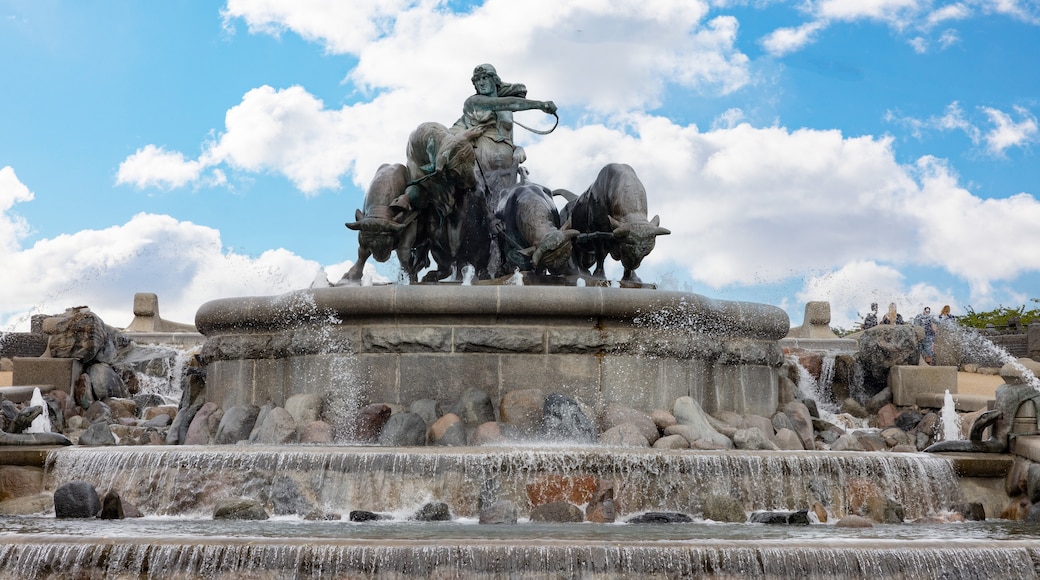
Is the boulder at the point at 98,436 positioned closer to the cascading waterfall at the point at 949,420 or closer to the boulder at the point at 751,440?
the boulder at the point at 751,440

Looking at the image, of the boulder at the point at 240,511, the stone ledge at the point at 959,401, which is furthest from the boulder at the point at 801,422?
the boulder at the point at 240,511

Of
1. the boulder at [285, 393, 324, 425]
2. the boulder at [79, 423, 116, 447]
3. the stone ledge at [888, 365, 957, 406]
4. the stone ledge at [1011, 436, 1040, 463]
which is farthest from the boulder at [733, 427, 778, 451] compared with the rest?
the boulder at [79, 423, 116, 447]

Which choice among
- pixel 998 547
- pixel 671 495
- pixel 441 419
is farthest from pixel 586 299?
pixel 998 547

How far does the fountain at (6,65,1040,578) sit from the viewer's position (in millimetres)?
6059

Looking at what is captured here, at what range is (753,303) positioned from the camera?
470 inches

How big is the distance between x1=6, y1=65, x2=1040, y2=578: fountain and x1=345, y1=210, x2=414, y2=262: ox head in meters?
0.02

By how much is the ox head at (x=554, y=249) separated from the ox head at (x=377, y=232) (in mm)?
1474

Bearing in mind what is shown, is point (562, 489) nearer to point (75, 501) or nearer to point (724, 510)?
point (724, 510)

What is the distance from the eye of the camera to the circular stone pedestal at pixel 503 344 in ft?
35.1

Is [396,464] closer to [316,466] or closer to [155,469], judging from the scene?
[316,466]

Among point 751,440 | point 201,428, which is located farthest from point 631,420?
point 201,428

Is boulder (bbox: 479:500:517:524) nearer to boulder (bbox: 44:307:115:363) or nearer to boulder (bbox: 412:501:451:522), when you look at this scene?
boulder (bbox: 412:501:451:522)

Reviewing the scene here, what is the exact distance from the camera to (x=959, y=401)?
46.6ft

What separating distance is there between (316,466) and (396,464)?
601mm
